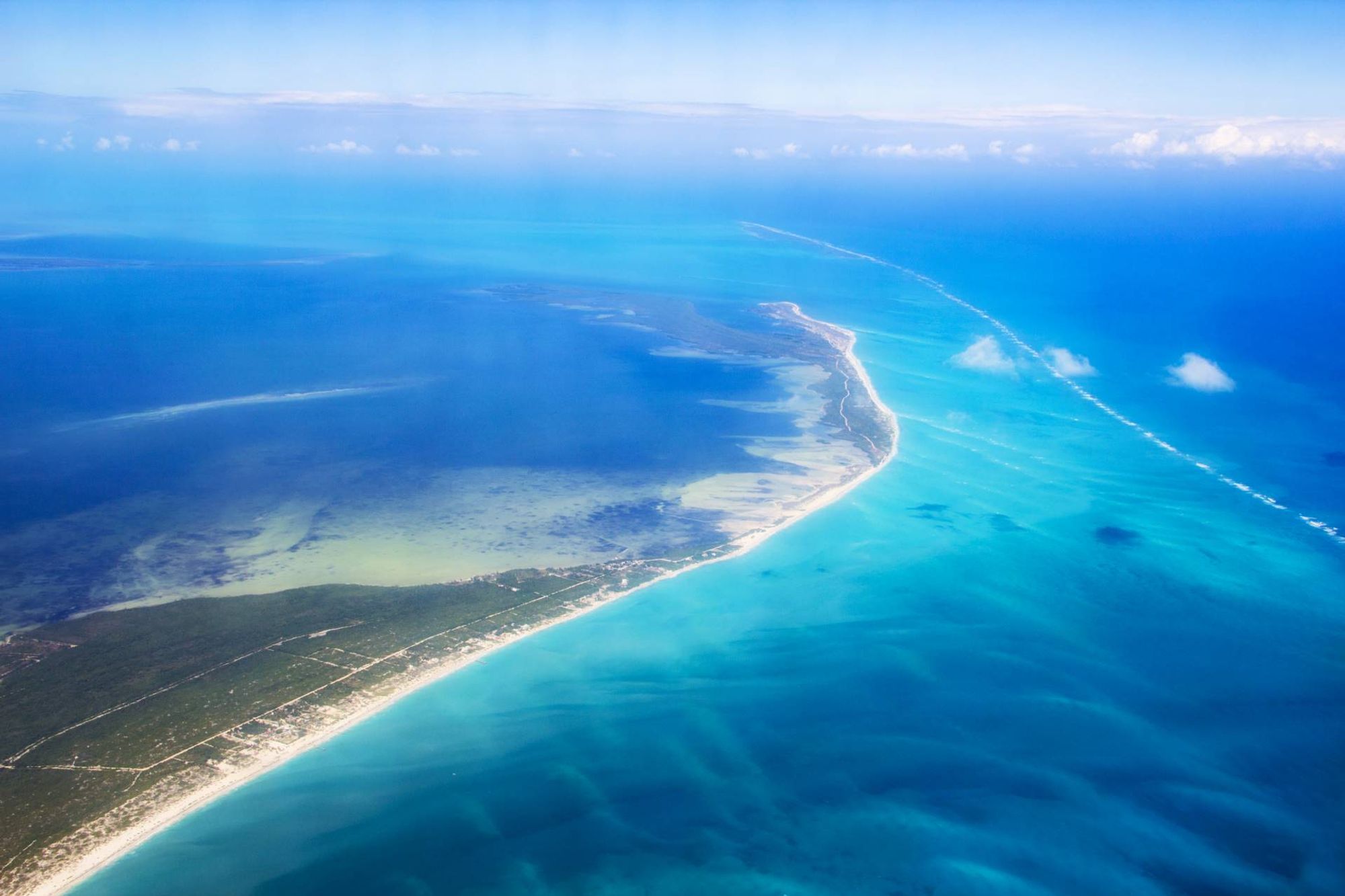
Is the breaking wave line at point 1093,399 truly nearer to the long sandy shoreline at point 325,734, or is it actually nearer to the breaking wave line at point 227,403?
the long sandy shoreline at point 325,734

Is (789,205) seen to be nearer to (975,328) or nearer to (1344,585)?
(975,328)

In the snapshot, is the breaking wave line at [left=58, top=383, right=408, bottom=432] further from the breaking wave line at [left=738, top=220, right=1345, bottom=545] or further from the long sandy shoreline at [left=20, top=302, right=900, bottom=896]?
the breaking wave line at [left=738, top=220, right=1345, bottom=545]

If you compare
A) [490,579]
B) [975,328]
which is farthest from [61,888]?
[975,328]

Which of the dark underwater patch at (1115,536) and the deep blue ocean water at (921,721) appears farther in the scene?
the dark underwater patch at (1115,536)

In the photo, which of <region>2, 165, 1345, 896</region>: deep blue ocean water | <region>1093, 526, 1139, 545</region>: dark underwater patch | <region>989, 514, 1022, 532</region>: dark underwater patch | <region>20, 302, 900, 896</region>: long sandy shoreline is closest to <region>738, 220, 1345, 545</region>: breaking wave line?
<region>2, 165, 1345, 896</region>: deep blue ocean water

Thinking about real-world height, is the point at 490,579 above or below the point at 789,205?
below

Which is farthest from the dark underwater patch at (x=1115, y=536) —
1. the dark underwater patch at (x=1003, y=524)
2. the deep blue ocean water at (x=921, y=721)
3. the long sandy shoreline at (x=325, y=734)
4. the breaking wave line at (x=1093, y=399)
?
the long sandy shoreline at (x=325, y=734)
